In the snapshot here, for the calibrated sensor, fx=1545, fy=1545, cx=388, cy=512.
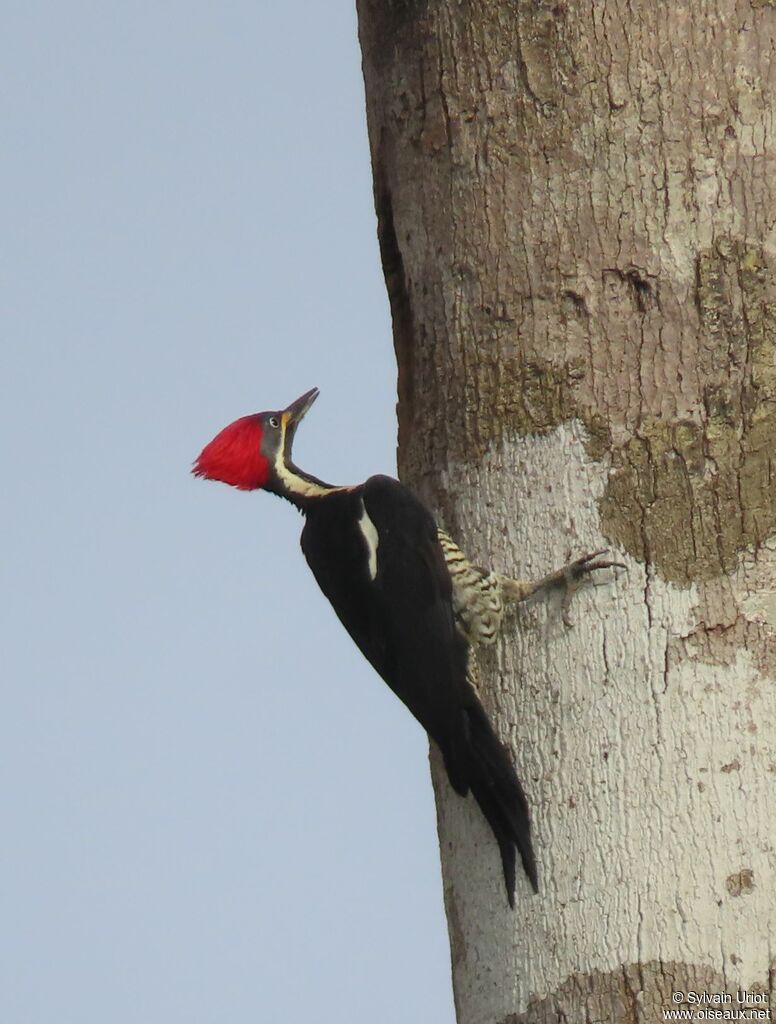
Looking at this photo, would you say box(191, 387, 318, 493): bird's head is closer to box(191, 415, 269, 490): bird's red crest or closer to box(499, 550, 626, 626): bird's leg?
box(191, 415, 269, 490): bird's red crest

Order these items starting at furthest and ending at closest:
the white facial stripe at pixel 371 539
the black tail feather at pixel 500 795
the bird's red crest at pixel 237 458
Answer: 1. the bird's red crest at pixel 237 458
2. the white facial stripe at pixel 371 539
3. the black tail feather at pixel 500 795

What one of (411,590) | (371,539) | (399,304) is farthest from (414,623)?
(399,304)

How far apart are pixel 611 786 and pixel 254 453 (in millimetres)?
1871

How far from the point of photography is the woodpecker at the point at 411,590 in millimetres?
3135

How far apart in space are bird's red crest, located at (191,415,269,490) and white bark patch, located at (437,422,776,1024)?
1390 millimetres

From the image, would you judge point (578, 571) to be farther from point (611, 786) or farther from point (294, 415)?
point (294, 415)

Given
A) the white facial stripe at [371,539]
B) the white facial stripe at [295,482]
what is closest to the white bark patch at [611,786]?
the white facial stripe at [371,539]

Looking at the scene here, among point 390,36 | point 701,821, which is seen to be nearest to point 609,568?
point 701,821

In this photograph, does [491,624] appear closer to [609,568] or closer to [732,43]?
[609,568]

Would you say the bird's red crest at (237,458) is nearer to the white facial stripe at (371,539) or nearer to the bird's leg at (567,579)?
the white facial stripe at (371,539)

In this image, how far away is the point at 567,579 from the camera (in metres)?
3.10

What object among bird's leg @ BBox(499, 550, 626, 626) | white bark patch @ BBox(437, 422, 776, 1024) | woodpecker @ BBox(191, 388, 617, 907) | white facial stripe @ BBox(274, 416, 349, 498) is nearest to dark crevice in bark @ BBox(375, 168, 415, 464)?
woodpecker @ BBox(191, 388, 617, 907)

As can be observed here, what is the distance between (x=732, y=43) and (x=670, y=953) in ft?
6.20

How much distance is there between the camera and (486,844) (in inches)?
125
